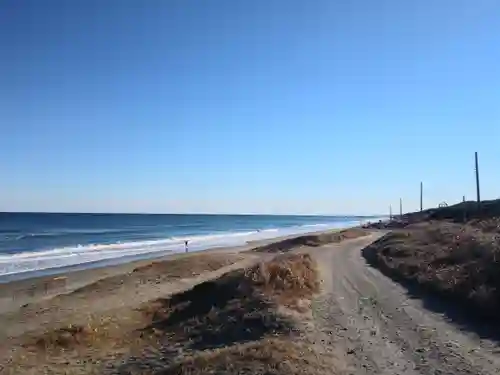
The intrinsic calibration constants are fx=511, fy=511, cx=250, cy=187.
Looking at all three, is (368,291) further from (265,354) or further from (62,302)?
(62,302)

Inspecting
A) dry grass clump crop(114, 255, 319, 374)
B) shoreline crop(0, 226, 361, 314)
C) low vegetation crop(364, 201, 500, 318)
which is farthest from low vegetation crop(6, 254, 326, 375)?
shoreline crop(0, 226, 361, 314)

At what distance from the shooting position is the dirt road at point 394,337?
9.32 m

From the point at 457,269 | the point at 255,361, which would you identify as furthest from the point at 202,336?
the point at 457,269

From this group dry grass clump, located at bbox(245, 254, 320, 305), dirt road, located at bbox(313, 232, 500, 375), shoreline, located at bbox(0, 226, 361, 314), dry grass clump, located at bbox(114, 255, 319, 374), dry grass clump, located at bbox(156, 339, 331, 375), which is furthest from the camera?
shoreline, located at bbox(0, 226, 361, 314)

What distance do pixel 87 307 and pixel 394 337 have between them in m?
13.6

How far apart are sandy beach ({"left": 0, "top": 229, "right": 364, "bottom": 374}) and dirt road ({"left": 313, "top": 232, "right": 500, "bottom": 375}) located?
512 centimetres

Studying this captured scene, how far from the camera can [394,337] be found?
1136cm

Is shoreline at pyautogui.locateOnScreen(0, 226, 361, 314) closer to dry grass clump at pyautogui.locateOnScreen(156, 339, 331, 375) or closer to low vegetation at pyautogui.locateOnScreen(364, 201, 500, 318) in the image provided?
dry grass clump at pyautogui.locateOnScreen(156, 339, 331, 375)

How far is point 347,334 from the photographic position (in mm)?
11812

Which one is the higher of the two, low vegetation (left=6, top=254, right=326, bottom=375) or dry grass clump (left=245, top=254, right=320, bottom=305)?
dry grass clump (left=245, top=254, right=320, bottom=305)

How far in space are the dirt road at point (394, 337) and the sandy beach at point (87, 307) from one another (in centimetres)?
512

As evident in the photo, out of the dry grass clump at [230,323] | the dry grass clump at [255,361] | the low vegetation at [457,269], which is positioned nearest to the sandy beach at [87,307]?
the dry grass clump at [230,323]

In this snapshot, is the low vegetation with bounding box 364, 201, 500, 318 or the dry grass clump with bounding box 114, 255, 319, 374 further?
the low vegetation with bounding box 364, 201, 500, 318

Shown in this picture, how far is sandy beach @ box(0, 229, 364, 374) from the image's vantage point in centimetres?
1319
